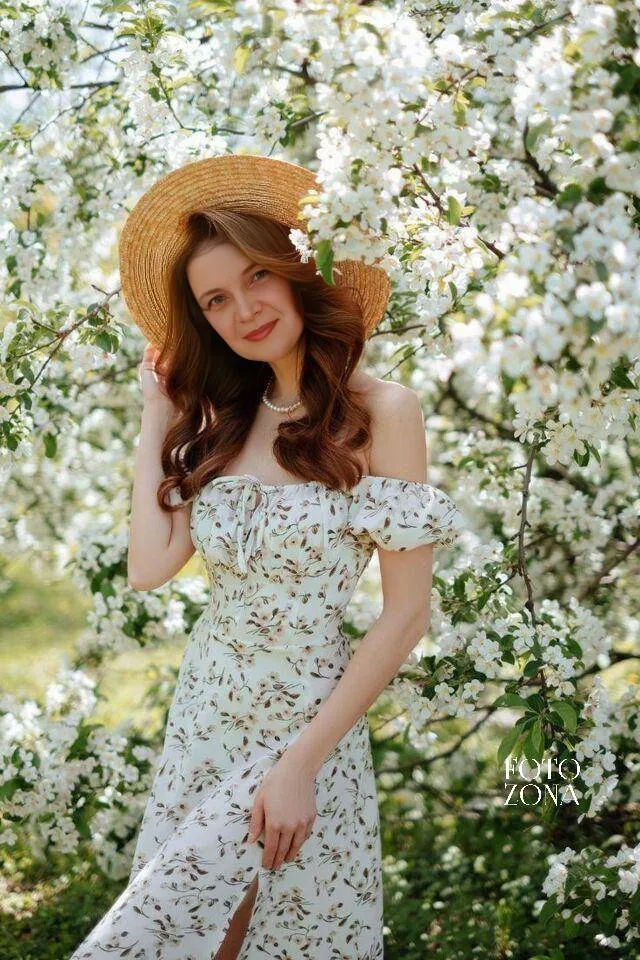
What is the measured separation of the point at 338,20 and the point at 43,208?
6.67 feet

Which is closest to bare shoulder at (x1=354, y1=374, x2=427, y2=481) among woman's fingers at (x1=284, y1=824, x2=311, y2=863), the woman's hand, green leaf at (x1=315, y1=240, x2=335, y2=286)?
green leaf at (x1=315, y1=240, x2=335, y2=286)

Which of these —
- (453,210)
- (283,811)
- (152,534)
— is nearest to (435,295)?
(453,210)

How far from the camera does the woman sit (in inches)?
79.3

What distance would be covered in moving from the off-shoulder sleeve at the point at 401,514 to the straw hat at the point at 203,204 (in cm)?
47

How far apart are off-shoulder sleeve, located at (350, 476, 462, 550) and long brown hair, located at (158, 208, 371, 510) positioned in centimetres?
6

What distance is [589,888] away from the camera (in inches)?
85.4

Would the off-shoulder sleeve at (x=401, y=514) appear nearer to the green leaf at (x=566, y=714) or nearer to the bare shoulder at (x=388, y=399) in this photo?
the bare shoulder at (x=388, y=399)

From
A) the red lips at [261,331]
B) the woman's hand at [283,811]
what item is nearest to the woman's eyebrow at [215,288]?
the red lips at [261,331]

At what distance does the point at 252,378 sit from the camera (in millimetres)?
2514

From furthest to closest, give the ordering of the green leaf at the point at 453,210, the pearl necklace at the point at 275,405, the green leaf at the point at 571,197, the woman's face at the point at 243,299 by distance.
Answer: the pearl necklace at the point at 275,405 < the woman's face at the point at 243,299 < the green leaf at the point at 453,210 < the green leaf at the point at 571,197

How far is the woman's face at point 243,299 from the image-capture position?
7.07 feet

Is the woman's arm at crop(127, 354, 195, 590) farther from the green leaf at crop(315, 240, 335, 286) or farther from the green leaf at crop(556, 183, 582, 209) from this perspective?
the green leaf at crop(556, 183, 582, 209)

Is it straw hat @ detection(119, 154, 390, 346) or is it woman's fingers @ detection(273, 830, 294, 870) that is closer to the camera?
woman's fingers @ detection(273, 830, 294, 870)

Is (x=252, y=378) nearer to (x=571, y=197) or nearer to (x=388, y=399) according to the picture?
(x=388, y=399)
